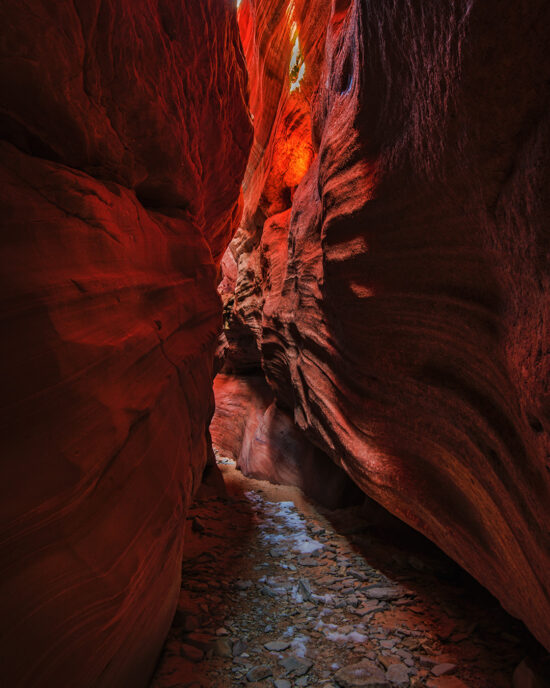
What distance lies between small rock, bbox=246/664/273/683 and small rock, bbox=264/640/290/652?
20 centimetres

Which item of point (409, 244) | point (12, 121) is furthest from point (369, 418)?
point (12, 121)

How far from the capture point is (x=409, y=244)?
8.50ft

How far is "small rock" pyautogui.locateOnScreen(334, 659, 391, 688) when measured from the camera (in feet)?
7.54

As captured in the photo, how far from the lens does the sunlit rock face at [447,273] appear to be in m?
1.46

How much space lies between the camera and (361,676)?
7.77ft

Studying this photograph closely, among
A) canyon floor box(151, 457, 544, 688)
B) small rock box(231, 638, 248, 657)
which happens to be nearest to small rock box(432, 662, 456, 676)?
canyon floor box(151, 457, 544, 688)

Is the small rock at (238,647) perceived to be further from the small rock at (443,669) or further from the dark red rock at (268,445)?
the dark red rock at (268,445)

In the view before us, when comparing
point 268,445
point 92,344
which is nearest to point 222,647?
point 92,344

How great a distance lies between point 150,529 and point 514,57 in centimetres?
284

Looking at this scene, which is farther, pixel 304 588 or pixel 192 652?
pixel 304 588

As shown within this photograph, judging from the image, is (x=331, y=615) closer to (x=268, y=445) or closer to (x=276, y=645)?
(x=276, y=645)

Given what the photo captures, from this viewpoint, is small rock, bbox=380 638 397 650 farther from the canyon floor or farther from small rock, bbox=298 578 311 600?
small rock, bbox=298 578 311 600

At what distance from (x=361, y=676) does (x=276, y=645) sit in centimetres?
66

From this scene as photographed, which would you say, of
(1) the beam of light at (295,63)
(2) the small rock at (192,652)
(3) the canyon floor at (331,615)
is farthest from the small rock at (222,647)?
(1) the beam of light at (295,63)
